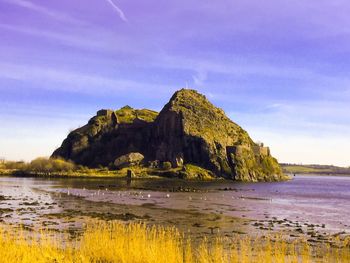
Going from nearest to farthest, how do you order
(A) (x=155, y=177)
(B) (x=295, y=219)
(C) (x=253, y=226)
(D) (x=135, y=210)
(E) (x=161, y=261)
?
1. (E) (x=161, y=261)
2. (C) (x=253, y=226)
3. (B) (x=295, y=219)
4. (D) (x=135, y=210)
5. (A) (x=155, y=177)

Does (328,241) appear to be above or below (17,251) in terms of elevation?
below

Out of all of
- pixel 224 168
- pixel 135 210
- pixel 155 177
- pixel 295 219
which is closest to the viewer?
pixel 295 219

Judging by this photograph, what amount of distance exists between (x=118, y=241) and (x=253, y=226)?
26558 millimetres

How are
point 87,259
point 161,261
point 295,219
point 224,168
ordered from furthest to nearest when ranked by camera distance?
point 224,168 → point 295,219 → point 87,259 → point 161,261

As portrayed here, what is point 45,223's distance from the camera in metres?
39.3

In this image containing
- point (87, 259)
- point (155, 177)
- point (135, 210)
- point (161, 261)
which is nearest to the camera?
point (161, 261)

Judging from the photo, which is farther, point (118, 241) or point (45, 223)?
point (45, 223)

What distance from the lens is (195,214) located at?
53.1 m

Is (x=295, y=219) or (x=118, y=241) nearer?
(x=118, y=241)

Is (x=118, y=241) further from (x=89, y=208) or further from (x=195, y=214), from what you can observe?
(x=89, y=208)

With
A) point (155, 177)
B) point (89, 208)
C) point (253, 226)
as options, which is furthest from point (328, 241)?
point (155, 177)

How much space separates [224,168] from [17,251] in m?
185

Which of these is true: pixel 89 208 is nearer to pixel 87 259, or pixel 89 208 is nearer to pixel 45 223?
pixel 45 223

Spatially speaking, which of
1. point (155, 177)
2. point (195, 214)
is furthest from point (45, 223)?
Answer: point (155, 177)
